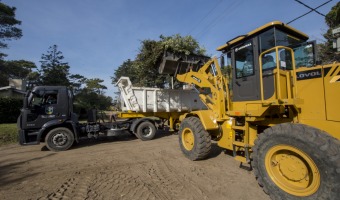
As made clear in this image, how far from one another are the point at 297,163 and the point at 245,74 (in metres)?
2.20

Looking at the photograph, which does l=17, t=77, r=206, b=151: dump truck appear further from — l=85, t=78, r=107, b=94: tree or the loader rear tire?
l=85, t=78, r=107, b=94: tree

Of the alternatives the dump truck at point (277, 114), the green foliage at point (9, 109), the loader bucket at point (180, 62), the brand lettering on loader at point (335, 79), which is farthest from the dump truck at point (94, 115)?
the green foliage at point (9, 109)

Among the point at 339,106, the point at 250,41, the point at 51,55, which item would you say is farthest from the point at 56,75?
the point at 339,106

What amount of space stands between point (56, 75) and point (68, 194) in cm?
2730

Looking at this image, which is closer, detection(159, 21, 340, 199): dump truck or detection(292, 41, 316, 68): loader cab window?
detection(159, 21, 340, 199): dump truck

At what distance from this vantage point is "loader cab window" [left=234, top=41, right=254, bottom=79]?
4592 millimetres

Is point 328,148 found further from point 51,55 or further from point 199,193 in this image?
point 51,55

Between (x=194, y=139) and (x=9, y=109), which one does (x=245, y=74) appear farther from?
(x=9, y=109)

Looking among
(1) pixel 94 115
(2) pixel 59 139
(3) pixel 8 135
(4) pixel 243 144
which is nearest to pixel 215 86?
(4) pixel 243 144

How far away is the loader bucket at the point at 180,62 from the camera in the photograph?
7855 mm

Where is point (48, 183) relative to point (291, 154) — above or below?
below

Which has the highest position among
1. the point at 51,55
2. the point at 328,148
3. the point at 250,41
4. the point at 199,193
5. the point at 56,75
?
the point at 51,55

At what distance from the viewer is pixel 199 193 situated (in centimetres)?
382

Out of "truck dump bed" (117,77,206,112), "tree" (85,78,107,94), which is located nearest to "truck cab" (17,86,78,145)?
"truck dump bed" (117,77,206,112)
